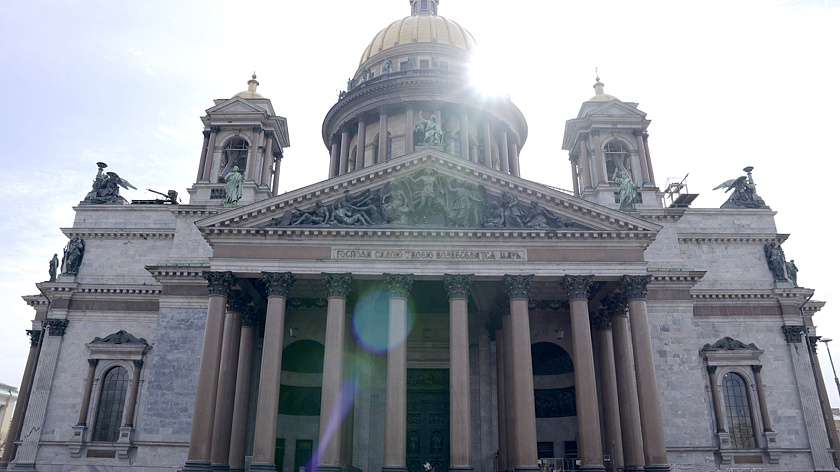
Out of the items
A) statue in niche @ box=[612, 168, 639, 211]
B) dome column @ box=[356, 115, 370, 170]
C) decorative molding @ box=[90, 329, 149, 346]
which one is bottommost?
decorative molding @ box=[90, 329, 149, 346]

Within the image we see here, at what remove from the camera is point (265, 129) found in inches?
1484

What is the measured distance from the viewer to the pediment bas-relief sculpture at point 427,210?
26703mm

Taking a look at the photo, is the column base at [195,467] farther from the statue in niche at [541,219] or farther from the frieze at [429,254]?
the statue in niche at [541,219]

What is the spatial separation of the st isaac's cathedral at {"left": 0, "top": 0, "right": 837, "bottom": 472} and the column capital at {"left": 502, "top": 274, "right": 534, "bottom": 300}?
15cm

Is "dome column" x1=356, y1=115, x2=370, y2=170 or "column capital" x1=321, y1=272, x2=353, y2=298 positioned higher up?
"dome column" x1=356, y1=115, x2=370, y2=170

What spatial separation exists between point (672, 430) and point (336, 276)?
17573 mm

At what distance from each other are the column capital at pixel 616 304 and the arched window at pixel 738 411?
7983 mm

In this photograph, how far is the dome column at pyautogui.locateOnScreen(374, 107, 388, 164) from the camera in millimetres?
43469

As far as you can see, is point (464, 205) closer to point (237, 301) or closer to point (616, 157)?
point (237, 301)

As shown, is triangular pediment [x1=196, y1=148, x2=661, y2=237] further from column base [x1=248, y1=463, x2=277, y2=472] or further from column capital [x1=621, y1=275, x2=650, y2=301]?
column base [x1=248, y1=463, x2=277, y2=472]

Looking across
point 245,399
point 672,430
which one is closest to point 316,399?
point 245,399

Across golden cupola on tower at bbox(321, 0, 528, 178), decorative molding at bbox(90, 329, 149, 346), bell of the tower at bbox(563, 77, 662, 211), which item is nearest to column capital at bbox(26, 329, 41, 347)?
decorative molding at bbox(90, 329, 149, 346)

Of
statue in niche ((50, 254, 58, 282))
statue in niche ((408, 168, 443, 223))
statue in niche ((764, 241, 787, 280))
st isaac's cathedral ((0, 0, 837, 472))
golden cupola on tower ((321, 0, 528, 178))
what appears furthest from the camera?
golden cupola on tower ((321, 0, 528, 178))

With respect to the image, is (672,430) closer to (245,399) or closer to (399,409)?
(399,409)
